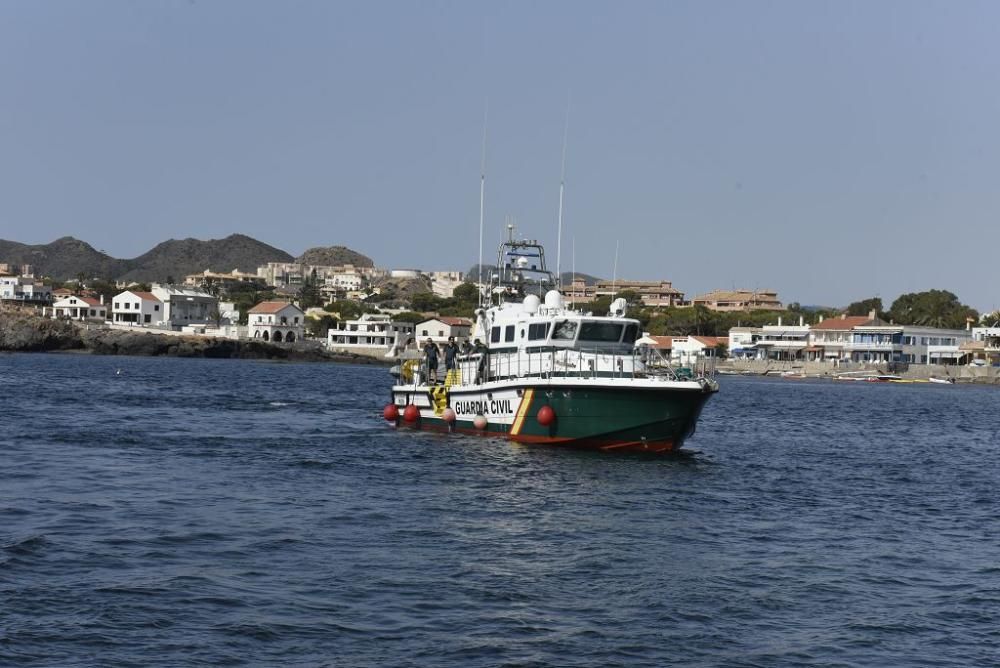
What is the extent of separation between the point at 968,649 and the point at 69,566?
1307 cm

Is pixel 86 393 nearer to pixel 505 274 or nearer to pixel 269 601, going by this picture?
pixel 505 274

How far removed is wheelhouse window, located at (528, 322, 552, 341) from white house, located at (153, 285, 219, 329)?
146266 mm

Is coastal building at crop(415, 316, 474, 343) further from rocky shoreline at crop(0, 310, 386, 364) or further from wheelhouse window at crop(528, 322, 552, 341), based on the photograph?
wheelhouse window at crop(528, 322, 552, 341)

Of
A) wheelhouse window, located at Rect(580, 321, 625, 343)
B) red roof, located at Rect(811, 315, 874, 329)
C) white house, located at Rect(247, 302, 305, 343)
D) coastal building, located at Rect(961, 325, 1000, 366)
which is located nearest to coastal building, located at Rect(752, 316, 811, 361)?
red roof, located at Rect(811, 315, 874, 329)

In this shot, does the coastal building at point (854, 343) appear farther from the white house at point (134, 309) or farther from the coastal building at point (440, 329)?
the white house at point (134, 309)

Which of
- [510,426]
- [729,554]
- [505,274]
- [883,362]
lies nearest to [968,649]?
[729,554]

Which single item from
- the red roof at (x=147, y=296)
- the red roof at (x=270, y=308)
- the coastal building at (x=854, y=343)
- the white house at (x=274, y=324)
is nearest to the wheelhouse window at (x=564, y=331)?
the coastal building at (x=854, y=343)

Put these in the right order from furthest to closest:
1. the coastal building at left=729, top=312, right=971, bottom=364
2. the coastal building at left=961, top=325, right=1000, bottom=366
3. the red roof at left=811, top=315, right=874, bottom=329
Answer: the red roof at left=811, top=315, right=874, bottom=329
the coastal building at left=729, top=312, right=971, bottom=364
the coastal building at left=961, top=325, right=1000, bottom=366

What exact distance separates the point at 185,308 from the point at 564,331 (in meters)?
158

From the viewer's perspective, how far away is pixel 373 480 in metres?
30.6

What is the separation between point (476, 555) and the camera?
21.2 meters

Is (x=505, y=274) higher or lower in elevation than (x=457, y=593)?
higher

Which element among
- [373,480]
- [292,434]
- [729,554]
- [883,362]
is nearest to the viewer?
[729,554]

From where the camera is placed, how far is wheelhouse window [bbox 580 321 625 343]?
38000 millimetres
